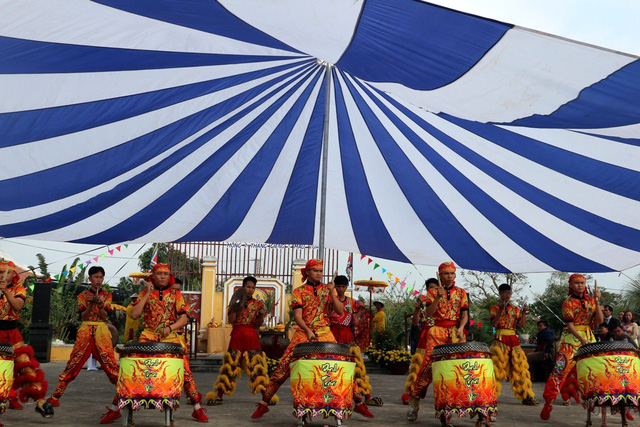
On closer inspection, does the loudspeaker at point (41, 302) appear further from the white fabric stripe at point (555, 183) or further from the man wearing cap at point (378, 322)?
the white fabric stripe at point (555, 183)

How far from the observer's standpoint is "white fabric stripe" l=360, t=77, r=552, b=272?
6.84 metres

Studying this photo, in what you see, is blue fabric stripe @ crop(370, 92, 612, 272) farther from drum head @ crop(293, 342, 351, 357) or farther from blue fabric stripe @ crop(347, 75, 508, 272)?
drum head @ crop(293, 342, 351, 357)

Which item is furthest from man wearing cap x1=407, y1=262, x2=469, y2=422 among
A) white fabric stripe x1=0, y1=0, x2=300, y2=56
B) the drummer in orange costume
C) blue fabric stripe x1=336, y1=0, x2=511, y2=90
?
white fabric stripe x1=0, y1=0, x2=300, y2=56

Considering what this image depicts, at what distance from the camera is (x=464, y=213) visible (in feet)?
24.8

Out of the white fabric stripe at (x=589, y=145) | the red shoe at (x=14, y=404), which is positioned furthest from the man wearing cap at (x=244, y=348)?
the white fabric stripe at (x=589, y=145)

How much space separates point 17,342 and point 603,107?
552 centimetres

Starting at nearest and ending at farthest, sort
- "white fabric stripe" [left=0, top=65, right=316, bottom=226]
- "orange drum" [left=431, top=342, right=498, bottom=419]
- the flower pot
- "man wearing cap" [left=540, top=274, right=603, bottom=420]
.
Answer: "orange drum" [left=431, top=342, right=498, bottom=419] → "man wearing cap" [left=540, top=274, right=603, bottom=420] → "white fabric stripe" [left=0, top=65, right=316, bottom=226] → the flower pot

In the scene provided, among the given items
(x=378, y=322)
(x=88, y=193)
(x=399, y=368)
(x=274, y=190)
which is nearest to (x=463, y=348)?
(x=274, y=190)

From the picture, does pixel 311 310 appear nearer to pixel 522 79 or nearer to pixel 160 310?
pixel 160 310

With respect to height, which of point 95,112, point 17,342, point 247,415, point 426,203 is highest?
point 95,112

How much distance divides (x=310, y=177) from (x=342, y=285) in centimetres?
140

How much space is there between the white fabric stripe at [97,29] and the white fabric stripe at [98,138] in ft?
3.07

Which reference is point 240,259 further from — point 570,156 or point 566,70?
point 566,70

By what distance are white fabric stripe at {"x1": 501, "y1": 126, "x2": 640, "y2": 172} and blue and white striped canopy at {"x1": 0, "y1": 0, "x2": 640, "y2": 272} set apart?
0.07 feet
